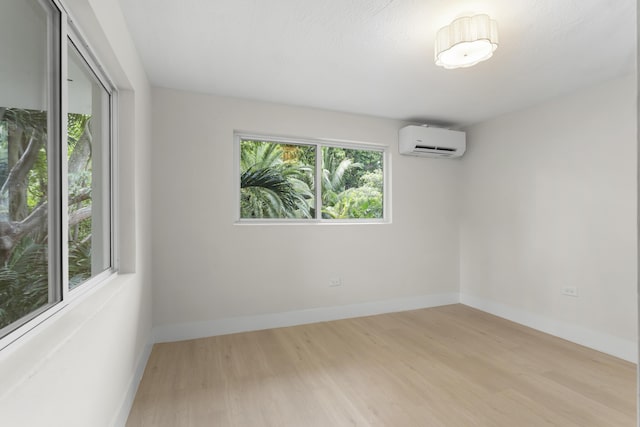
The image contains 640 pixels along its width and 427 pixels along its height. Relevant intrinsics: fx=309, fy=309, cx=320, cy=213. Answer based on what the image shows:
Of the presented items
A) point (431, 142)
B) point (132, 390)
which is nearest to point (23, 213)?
point (132, 390)

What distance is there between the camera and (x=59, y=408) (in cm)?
94

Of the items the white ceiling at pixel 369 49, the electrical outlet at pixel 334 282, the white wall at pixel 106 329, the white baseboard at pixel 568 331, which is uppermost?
the white ceiling at pixel 369 49

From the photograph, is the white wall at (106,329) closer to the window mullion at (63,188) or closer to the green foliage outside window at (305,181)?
the window mullion at (63,188)

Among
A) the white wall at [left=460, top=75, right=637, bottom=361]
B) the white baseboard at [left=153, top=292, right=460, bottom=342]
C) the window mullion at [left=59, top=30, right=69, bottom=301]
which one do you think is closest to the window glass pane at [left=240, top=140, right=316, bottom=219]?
the white baseboard at [left=153, top=292, right=460, bottom=342]

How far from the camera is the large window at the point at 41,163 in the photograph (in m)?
0.89

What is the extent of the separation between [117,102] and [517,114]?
3748 mm

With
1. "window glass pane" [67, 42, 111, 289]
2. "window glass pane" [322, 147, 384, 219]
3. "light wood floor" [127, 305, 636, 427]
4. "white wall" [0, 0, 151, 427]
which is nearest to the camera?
"white wall" [0, 0, 151, 427]

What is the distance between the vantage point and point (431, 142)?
3.65 metres

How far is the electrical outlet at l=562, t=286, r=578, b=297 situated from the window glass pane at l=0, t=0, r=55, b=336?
12.5 feet

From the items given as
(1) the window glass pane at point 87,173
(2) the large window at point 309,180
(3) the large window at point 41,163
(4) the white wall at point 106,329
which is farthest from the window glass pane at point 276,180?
(3) the large window at point 41,163

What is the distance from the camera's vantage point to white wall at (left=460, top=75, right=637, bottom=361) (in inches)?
101

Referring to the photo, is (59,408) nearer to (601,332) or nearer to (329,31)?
(329,31)

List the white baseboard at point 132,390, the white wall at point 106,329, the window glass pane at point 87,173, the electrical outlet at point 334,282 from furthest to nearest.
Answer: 1. the electrical outlet at point 334,282
2. the white baseboard at point 132,390
3. the window glass pane at point 87,173
4. the white wall at point 106,329

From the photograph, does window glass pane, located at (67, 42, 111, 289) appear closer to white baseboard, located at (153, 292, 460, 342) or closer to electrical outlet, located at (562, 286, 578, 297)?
white baseboard, located at (153, 292, 460, 342)
